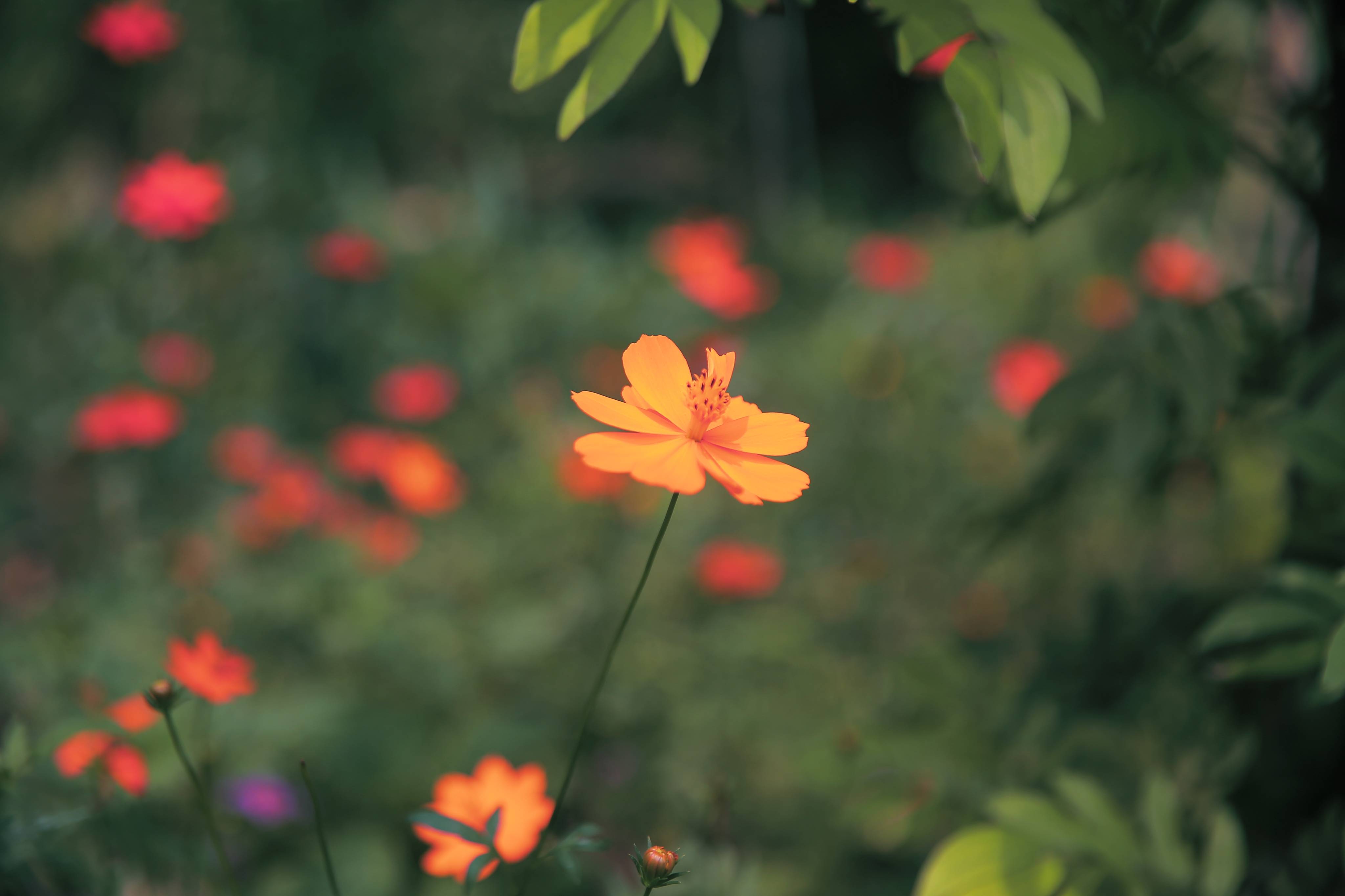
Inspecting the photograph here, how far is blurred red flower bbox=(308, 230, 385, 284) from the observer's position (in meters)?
2.37

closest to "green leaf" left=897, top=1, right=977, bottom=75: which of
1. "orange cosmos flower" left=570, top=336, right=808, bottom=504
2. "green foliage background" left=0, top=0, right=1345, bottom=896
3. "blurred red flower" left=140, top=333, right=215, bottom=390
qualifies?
"green foliage background" left=0, top=0, right=1345, bottom=896

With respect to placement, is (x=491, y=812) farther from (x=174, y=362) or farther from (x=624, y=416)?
(x=174, y=362)

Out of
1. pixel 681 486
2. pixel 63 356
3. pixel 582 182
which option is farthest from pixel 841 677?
pixel 582 182

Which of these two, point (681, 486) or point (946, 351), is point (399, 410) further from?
point (681, 486)

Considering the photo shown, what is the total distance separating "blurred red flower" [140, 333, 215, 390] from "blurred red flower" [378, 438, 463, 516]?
0.63m

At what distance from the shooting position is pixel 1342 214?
92 cm

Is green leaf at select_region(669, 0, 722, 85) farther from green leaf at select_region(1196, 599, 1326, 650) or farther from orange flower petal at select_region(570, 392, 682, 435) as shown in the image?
green leaf at select_region(1196, 599, 1326, 650)

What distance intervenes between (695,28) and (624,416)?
0.26m

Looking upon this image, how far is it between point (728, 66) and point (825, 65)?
97cm

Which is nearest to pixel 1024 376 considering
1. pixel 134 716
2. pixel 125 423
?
pixel 134 716

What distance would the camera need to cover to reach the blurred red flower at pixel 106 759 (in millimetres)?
801

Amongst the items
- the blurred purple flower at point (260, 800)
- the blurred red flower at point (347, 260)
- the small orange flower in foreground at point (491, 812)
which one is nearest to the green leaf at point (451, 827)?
the small orange flower in foreground at point (491, 812)

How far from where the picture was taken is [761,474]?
0.62 meters

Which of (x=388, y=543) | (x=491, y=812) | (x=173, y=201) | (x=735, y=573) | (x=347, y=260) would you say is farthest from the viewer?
(x=347, y=260)
